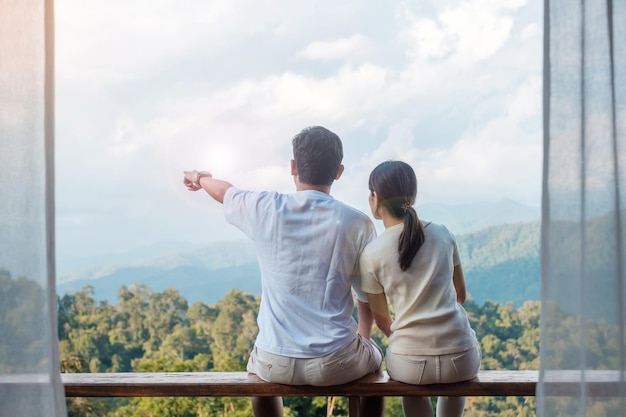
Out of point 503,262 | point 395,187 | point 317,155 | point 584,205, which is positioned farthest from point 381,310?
point 503,262

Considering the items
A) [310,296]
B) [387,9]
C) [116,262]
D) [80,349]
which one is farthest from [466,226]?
[80,349]

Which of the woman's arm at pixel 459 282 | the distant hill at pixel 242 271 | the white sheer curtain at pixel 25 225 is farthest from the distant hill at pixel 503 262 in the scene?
the white sheer curtain at pixel 25 225

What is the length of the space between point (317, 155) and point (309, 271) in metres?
0.34

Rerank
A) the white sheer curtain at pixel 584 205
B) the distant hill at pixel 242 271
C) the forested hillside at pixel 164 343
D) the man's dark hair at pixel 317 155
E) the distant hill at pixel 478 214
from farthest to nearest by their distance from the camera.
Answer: the forested hillside at pixel 164 343 → the distant hill at pixel 242 271 → the distant hill at pixel 478 214 → the man's dark hair at pixel 317 155 → the white sheer curtain at pixel 584 205

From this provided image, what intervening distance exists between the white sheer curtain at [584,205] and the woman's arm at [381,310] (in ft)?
1.45

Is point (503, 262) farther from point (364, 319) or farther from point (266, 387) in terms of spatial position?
point (266, 387)

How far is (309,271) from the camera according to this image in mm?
1865

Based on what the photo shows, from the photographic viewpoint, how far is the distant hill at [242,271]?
290 centimetres

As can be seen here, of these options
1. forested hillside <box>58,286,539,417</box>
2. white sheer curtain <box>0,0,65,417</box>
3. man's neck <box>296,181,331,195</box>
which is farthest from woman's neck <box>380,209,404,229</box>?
forested hillside <box>58,286,539,417</box>

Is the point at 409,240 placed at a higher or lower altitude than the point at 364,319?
higher

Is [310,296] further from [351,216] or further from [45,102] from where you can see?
[45,102]

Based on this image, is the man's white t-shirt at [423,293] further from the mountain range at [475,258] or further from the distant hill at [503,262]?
the distant hill at [503,262]

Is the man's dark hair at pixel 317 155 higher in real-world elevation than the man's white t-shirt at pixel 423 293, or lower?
higher

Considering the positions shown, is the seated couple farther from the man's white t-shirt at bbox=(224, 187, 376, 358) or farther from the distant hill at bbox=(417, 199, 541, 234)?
the distant hill at bbox=(417, 199, 541, 234)
